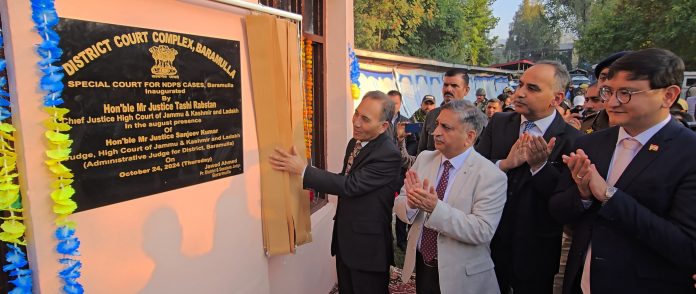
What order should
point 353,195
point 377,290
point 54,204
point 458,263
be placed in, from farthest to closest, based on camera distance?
point 377,290 < point 353,195 < point 458,263 < point 54,204

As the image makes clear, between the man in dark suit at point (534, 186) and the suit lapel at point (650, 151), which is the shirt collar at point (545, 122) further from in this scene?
the suit lapel at point (650, 151)

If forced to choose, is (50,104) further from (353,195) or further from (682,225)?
(682,225)

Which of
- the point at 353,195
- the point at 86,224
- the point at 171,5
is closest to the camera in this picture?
the point at 86,224

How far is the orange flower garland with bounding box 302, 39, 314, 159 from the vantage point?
154 inches

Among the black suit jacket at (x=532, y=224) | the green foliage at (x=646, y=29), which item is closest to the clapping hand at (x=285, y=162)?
the black suit jacket at (x=532, y=224)

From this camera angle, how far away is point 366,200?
2.95 meters

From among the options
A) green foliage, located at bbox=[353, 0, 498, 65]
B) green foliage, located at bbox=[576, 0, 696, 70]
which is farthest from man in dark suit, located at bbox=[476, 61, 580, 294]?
green foliage, located at bbox=[576, 0, 696, 70]

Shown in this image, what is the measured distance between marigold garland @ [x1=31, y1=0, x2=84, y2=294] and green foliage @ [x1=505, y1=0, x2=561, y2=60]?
2406 inches

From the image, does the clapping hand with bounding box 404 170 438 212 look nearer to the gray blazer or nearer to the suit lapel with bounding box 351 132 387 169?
the gray blazer

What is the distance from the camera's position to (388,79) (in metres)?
10.3

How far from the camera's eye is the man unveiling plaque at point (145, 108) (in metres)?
1.80

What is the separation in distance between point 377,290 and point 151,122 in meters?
1.92

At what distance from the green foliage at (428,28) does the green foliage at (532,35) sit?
2774cm

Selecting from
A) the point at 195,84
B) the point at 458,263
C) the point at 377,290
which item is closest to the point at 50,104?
the point at 195,84
